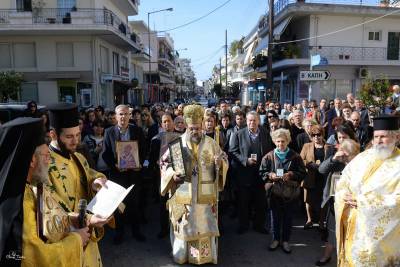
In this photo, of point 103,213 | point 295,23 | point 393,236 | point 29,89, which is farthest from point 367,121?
point 29,89

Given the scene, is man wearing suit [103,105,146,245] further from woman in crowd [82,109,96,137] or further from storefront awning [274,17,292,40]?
storefront awning [274,17,292,40]

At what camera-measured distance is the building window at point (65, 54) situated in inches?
963

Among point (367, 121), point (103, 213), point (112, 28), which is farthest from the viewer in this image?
point (112, 28)

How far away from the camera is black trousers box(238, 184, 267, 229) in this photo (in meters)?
6.25

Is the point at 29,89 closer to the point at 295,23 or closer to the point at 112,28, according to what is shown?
the point at 112,28

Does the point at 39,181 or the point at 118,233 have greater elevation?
the point at 39,181

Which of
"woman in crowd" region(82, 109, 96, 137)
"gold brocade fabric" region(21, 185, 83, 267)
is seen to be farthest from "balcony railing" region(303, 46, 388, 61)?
"gold brocade fabric" region(21, 185, 83, 267)

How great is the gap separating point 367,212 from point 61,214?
252cm

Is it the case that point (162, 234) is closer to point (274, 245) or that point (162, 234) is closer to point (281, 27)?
point (274, 245)

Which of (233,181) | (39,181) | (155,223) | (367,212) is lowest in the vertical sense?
(155,223)

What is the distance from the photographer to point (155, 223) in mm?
6758

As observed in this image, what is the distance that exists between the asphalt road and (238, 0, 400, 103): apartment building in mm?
17853

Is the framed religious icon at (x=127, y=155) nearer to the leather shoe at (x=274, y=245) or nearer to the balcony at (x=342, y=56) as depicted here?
the leather shoe at (x=274, y=245)

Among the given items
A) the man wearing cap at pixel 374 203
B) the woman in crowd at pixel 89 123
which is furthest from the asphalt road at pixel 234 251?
the woman in crowd at pixel 89 123
